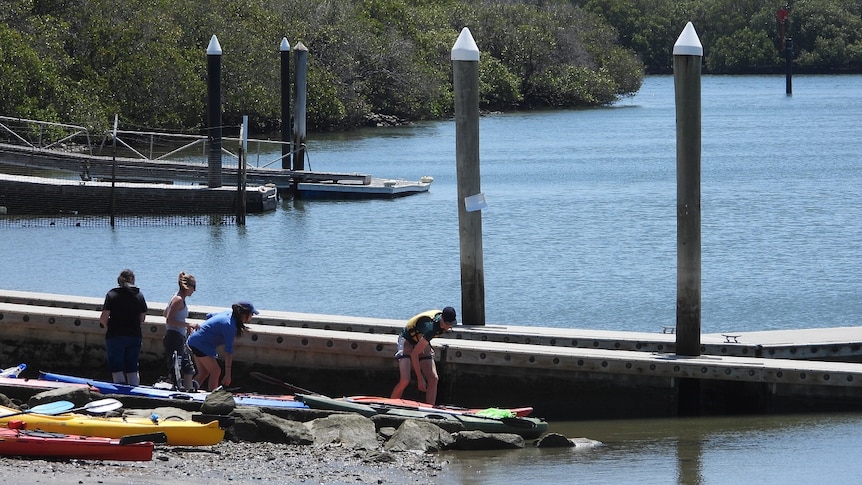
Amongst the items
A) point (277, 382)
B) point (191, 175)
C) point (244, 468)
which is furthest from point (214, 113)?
point (244, 468)

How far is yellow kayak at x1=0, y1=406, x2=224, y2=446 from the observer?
11828 mm

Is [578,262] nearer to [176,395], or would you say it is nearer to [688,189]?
[688,189]

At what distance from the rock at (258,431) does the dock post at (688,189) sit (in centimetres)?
465

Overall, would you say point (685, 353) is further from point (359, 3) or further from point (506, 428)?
point (359, 3)

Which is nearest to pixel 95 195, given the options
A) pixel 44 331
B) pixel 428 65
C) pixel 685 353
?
pixel 44 331

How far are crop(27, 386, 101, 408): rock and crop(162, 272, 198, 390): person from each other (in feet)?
3.27

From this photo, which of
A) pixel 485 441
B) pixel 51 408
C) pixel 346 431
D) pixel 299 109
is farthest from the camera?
pixel 299 109

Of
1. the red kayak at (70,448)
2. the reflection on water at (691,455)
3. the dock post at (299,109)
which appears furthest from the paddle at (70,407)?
the dock post at (299,109)

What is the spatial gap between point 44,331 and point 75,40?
44462 mm

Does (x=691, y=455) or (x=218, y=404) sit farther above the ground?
(x=218, y=404)

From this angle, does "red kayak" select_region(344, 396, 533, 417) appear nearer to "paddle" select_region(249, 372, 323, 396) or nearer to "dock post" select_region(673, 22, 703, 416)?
"paddle" select_region(249, 372, 323, 396)

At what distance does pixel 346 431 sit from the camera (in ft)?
41.5

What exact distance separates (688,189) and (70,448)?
709 centimetres

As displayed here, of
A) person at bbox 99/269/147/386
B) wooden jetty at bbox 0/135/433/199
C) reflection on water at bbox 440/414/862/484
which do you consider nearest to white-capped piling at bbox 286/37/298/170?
wooden jetty at bbox 0/135/433/199
